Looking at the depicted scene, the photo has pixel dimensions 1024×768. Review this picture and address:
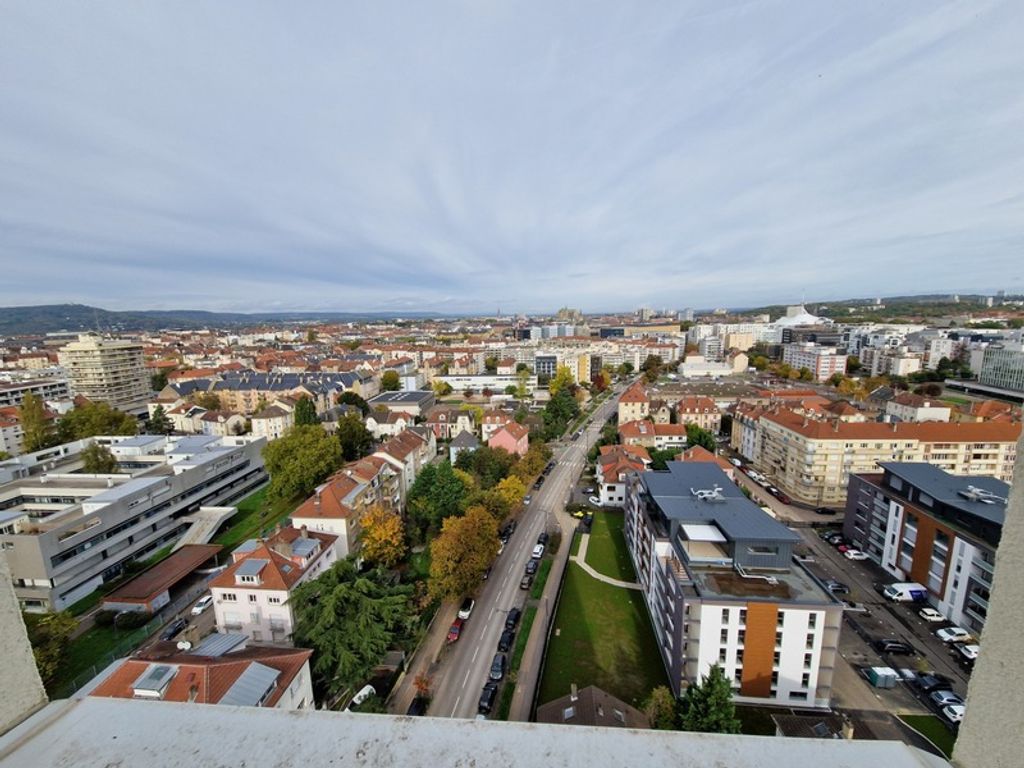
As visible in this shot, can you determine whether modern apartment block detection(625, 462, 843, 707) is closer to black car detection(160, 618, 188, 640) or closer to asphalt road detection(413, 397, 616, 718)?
asphalt road detection(413, 397, 616, 718)

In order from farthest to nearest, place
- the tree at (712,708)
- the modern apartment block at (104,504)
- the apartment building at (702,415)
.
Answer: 1. the apartment building at (702,415)
2. the modern apartment block at (104,504)
3. the tree at (712,708)

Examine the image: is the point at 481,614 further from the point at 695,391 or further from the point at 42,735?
the point at 695,391

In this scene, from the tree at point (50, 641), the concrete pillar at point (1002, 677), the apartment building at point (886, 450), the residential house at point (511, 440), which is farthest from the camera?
the residential house at point (511, 440)

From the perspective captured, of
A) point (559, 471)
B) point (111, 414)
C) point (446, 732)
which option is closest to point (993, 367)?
point (559, 471)

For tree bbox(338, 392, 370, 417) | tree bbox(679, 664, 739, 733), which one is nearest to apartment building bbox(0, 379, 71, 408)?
tree bbox(338, 392, 370, 417)

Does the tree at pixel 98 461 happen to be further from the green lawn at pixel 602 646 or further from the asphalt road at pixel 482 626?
the green lawn at pixel 602 646

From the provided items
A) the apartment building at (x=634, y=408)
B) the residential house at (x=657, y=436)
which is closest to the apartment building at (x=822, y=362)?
the apartment building at (x=634, y=408)
